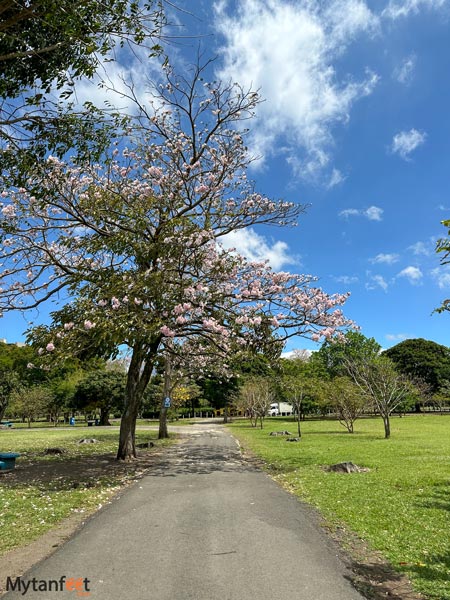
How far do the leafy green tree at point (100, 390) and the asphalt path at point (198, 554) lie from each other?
37555mm

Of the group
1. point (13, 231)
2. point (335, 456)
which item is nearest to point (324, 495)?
point (335, 456)

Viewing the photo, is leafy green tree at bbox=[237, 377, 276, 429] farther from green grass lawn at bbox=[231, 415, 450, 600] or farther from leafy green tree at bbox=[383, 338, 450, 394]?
leafy green tree at bbox=[383, 338, 450, 394]

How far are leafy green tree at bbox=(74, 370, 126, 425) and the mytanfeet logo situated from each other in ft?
133

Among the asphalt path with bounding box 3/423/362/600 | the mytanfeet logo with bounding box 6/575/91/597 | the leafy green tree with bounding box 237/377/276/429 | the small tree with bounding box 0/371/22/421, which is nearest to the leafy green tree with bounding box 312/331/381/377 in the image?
the leafy green tree with bounding box 237/377/276/429

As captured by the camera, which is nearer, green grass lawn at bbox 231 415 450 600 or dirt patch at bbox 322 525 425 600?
dirt patch at bbox 322 525 425 600

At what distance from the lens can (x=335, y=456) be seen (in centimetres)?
1566

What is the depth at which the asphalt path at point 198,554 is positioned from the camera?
4.04 meters

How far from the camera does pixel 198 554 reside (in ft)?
16.4

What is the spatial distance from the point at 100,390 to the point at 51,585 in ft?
139

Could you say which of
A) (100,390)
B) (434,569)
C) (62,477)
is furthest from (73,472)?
(100,390)

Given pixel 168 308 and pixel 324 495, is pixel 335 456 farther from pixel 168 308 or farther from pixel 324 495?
pixel 168 308

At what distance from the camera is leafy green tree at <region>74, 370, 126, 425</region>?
145 ft

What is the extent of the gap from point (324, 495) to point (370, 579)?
14.7ft

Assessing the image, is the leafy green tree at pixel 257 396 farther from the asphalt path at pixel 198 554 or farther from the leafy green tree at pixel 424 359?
the leafy green tree at pixel 424 359
